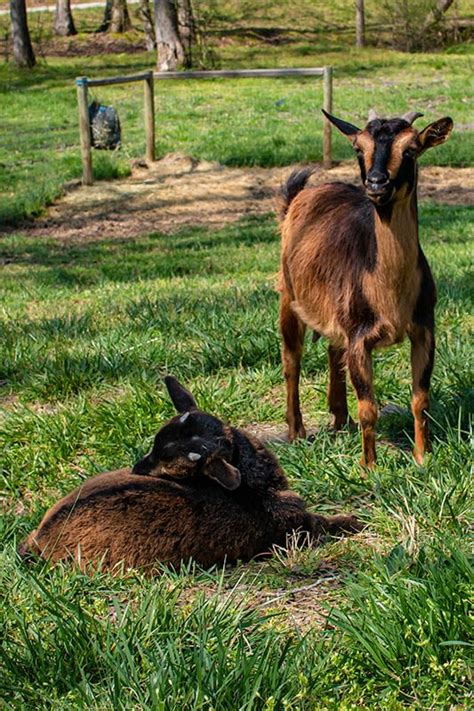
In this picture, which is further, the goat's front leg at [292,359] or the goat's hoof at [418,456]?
the goat's front leg at [292,359]

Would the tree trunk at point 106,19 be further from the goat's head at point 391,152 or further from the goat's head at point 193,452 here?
the goat's head at point 193,452

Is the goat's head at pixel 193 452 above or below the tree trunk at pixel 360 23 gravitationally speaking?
above

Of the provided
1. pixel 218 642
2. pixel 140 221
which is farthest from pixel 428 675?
pixel 140 221

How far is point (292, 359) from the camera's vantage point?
604cm

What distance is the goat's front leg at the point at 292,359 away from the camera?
5797 mm

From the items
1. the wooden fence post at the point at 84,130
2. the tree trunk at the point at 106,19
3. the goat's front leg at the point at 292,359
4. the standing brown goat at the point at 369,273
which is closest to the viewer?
the standing brown goat at the point at 369,273

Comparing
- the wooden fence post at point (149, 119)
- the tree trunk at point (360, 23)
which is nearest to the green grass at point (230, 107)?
the wooden fence post at point (149, 119)

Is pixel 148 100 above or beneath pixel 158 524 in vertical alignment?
beneath

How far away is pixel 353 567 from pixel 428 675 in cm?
94

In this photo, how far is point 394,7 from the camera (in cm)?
4119

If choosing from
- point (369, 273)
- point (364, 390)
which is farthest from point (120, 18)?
point (364, 390)

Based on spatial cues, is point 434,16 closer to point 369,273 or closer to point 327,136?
point 327,136

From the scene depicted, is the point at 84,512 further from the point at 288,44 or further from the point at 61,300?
the point at 288,44

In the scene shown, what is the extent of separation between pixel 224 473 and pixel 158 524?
34 centimetres
